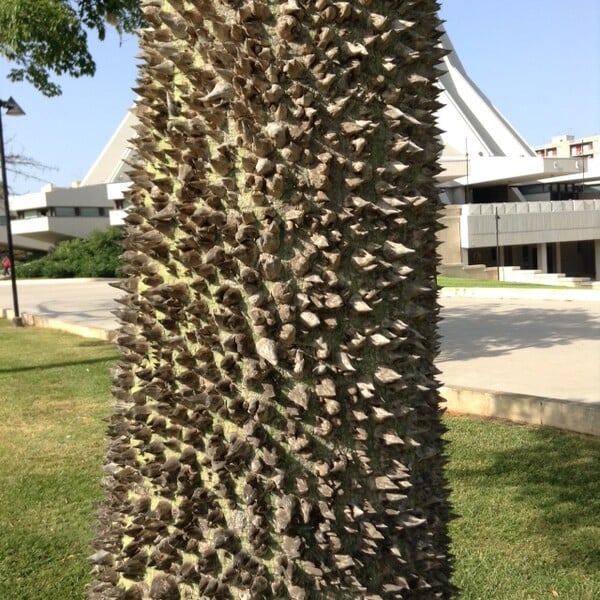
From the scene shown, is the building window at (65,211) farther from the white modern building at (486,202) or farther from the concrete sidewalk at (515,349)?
the concrete sidewalk at (515,349)

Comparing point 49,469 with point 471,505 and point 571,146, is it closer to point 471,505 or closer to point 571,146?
point 471,505

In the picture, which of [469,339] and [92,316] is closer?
[469,339]

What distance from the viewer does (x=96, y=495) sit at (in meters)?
5.09

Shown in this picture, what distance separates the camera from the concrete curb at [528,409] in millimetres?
5883

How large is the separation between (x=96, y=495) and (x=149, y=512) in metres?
3.65

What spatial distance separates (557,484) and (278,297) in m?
3.94

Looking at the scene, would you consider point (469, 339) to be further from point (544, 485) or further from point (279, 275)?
point (279, 275)

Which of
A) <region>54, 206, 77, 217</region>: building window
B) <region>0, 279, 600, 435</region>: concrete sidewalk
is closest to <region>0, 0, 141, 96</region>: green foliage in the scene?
<region>0, 279, 600, 435</region>: concrete sidewalk

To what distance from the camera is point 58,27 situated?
30.0 ft

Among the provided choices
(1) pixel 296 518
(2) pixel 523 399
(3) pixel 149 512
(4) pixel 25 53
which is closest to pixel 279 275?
(1) pixel 296 518

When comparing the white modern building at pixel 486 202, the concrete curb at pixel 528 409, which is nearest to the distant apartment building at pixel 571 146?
the white modern building at pixel 486 202

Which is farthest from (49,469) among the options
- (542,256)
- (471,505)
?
(542,256)

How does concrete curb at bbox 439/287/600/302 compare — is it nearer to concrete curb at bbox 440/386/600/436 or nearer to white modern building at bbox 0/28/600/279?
white modern building at bbox 0/28/600/279

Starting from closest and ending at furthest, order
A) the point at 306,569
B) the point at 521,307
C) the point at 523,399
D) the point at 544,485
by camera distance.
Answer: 1. the point at 306,569
2. the point at 544,485
3. the point at 523,399
4. the point at 521,307
